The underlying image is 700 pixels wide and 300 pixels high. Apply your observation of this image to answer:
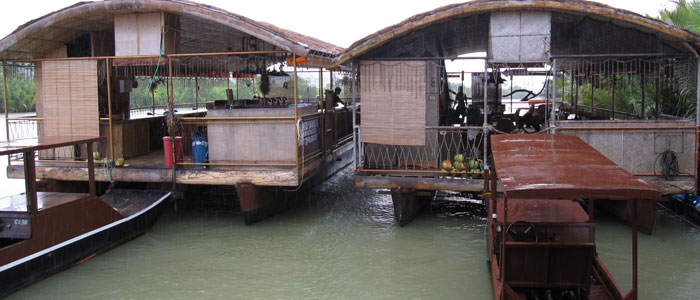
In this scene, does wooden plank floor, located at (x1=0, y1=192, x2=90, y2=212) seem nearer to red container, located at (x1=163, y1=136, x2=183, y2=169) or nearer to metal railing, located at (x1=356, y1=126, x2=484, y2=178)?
red container, located at (x1=163, y1=136, x2=183, y2=169)

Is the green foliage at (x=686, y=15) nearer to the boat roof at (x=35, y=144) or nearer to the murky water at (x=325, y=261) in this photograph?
the murky water at (x=325, y=261)

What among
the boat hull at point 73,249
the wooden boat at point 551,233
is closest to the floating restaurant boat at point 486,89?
the wooden boat at point 551,233

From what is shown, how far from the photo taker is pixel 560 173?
17.2 ft

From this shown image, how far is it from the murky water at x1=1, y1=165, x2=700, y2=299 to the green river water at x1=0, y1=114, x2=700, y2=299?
0.01 m

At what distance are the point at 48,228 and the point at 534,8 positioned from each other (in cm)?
816

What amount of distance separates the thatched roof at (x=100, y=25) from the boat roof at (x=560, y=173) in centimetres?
439

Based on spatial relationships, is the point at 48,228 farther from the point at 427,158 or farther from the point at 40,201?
the point at 427,158

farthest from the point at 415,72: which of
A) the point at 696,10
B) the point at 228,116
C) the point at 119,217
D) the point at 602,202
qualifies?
the point at 696,10

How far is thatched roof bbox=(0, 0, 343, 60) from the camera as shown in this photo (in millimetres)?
9531

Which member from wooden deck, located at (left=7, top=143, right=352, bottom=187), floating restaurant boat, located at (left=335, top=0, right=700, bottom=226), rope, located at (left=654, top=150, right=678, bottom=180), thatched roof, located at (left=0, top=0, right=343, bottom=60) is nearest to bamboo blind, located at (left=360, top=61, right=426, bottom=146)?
floating restaurant boat, located at (left=335, top=0, right=700, bottom=226)

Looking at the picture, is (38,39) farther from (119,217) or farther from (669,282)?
(669,282)

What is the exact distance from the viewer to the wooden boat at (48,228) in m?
7.16

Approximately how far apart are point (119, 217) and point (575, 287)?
23.2 feet

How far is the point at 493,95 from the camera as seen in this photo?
1445cm
